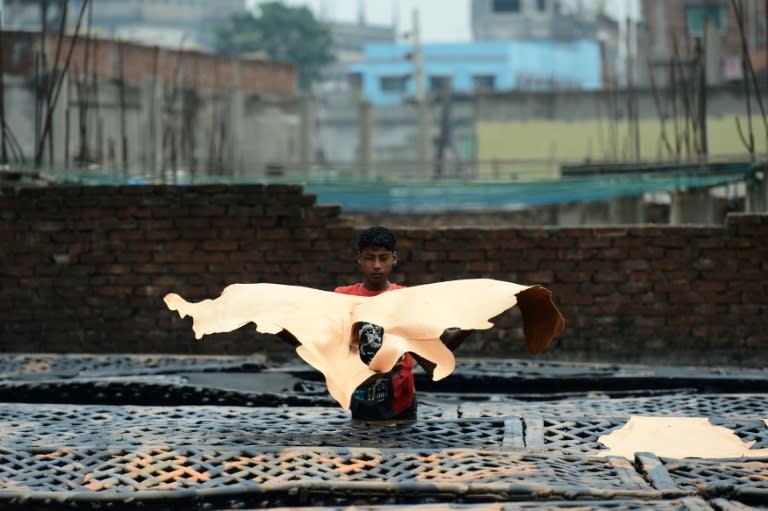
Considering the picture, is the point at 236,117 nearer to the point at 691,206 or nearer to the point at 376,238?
the point at 691,206

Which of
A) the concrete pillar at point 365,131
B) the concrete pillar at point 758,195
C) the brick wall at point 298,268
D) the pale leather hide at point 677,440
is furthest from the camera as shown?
the concrete pillar at point 365,131

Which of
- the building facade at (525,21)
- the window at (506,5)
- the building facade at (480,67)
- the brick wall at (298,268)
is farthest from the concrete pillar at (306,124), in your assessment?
the window at (506,5)

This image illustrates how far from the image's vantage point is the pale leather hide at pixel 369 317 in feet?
16.7

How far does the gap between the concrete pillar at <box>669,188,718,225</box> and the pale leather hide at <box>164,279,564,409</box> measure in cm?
830

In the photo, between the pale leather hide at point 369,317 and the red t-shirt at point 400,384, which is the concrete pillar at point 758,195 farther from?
the red t-shirt at point 400,384

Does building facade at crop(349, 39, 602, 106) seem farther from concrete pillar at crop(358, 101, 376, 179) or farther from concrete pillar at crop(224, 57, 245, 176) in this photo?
concrete pillar at crop(224, 57, 245, 176)

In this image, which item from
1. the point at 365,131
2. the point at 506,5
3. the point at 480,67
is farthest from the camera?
the point at 506,5

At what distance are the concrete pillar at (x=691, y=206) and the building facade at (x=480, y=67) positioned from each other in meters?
39.4

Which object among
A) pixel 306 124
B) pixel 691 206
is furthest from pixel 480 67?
pixel 691 206

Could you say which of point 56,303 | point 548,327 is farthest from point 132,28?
point 548,327

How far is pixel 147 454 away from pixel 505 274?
4.95 metres

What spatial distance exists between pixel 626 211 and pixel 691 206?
1.96m

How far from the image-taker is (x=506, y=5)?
61.1 metres

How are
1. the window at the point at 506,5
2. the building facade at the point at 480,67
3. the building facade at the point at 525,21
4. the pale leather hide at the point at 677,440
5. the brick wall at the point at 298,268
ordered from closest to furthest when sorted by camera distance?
the pale leather hide at the point at 677,440 < the brick wall at the point at 298,268 < the building facade at the point at 480,67 < the building facade at the point at 525,21 < the window at the point at 506,5
